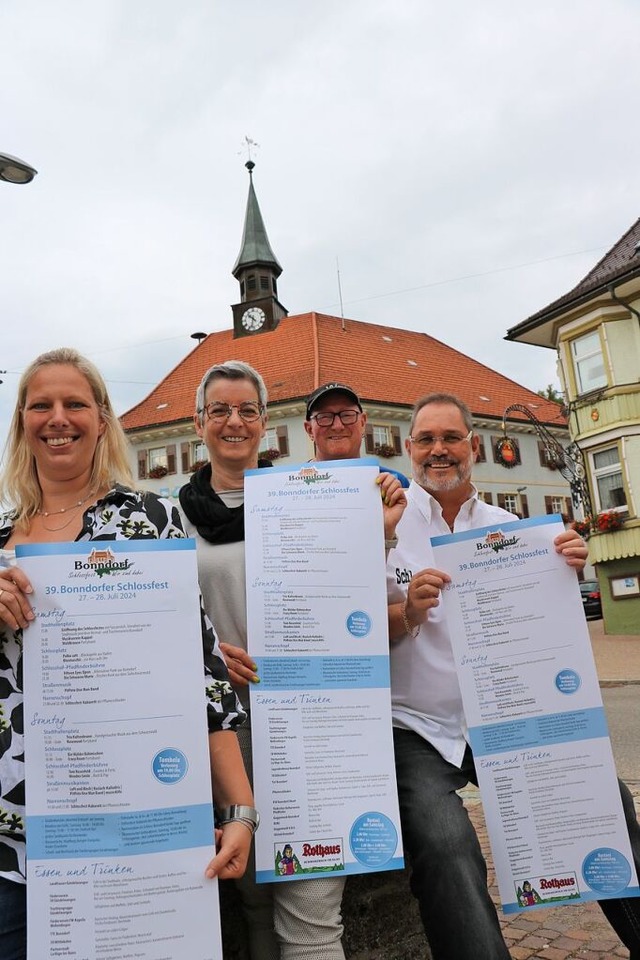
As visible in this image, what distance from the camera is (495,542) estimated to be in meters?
2.86

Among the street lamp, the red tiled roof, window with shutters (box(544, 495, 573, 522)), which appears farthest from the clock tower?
the street lamp

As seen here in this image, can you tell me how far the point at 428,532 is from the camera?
3.31 metres

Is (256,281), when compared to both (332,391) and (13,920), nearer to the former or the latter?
(332,391)

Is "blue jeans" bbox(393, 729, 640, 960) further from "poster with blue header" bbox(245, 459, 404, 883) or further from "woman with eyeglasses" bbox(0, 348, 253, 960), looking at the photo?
"woman with eyeglasses" bbox(0, 348, 253, 960)

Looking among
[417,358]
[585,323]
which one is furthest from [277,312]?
[585,323]

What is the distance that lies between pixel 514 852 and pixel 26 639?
5.61 feet

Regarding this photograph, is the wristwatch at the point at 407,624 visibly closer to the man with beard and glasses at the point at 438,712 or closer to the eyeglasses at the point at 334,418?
the man with beard and glasses at the point at 438,712

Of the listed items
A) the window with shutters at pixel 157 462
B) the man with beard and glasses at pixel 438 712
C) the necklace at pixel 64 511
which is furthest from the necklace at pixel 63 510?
the window with shutters at pixel 157 462

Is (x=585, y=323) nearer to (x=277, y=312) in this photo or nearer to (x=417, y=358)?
(x=417, y=358)

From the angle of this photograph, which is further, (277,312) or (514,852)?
(277,312)

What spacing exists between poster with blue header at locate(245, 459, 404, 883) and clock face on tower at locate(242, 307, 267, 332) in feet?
139

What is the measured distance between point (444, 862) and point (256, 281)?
45.2 m

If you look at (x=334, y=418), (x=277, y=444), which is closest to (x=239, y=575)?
(x=334, y=418)

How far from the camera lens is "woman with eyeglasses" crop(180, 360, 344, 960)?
244 centimetres
